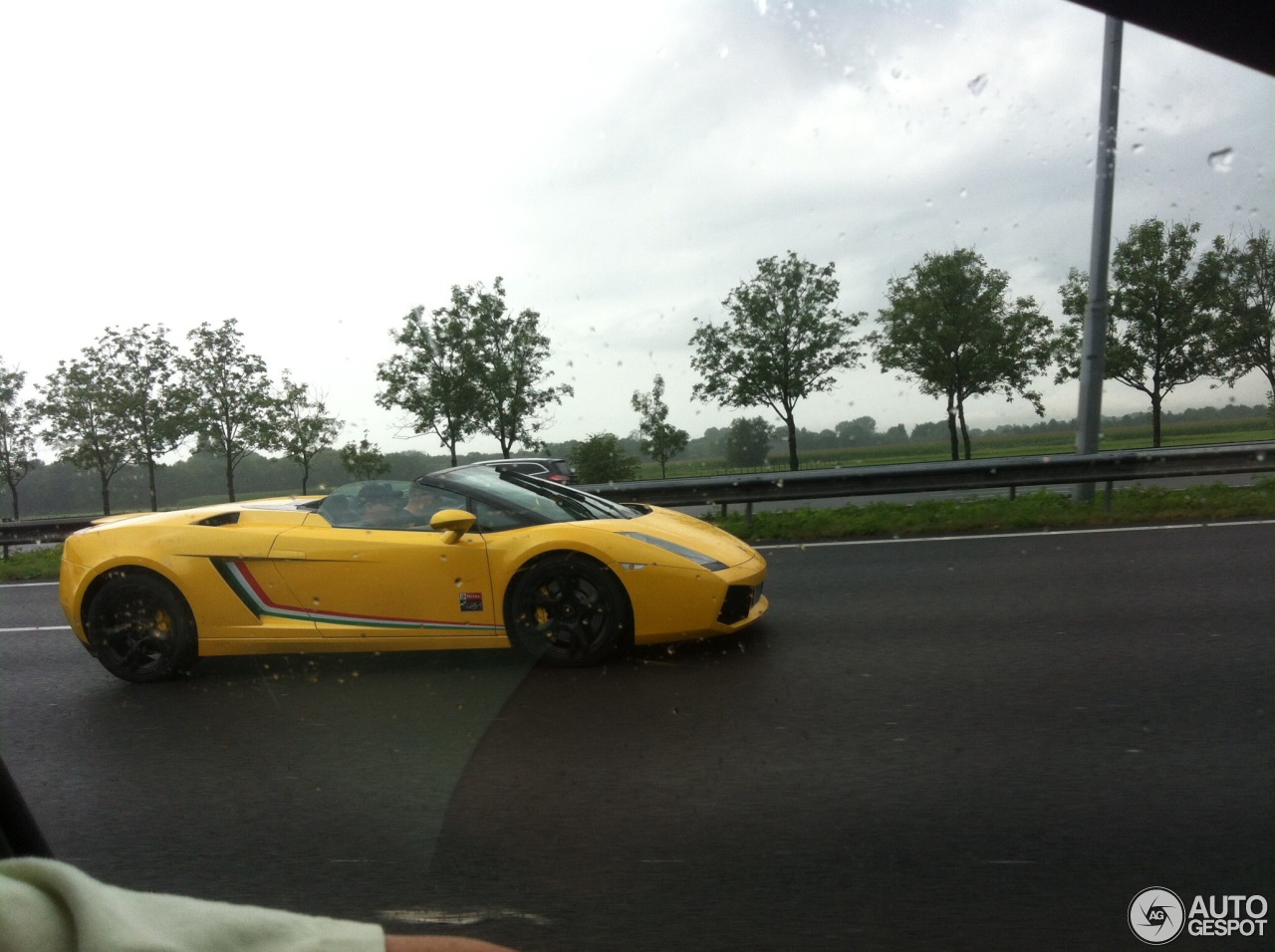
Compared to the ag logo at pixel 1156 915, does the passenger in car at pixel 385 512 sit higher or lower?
higher

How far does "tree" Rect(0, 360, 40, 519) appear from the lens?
3723 millimetres

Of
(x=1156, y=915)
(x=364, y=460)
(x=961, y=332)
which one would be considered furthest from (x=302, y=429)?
(x=961, y=332)

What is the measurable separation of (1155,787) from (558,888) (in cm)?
205

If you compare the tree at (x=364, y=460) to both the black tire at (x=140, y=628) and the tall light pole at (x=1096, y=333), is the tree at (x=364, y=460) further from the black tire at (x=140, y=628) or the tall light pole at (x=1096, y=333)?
the tall light pole at (x=1096, y=333)

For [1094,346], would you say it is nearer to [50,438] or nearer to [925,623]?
[925,623]

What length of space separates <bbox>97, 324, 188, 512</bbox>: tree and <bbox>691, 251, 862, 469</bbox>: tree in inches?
100

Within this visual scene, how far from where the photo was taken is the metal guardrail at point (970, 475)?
10.1 metres

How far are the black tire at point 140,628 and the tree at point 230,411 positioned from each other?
2.27 metres

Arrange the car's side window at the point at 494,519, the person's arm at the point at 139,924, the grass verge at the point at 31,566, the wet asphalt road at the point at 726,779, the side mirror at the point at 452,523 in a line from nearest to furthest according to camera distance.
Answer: the person's arm at the point at 139,924 < the wet asphalt road at the point at 726,779 < the side mirror at the point at 452,523 < the car's side window at the point at 494,519 < the grass verge at the point at 31,566

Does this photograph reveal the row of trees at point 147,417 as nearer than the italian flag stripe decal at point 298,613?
Yes

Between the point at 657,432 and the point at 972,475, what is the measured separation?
696cm

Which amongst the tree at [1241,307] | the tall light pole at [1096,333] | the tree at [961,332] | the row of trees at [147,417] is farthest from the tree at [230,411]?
the tall light pole at [1096,333]

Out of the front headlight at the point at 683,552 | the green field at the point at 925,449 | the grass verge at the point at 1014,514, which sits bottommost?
the grass verge at the point at 1014,514

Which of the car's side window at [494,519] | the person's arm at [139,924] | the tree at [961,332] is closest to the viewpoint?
the person's arm at [139,924]
